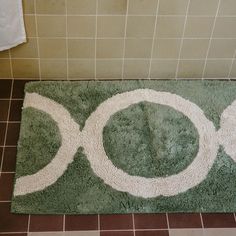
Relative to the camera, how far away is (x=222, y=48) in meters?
2.29

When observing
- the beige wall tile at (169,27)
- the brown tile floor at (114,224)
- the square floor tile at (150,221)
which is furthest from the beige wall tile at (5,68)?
the square floor tile at (150,221)

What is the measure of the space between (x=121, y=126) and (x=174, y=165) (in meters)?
0.32

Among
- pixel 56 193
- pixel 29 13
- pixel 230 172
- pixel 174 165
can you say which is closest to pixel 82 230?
pixel 56 193

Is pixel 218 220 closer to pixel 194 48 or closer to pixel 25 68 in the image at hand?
pixel 194 48

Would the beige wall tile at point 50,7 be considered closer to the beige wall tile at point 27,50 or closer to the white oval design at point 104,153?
the beige wall tile at point 27,50

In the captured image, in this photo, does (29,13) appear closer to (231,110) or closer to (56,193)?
(56,193)

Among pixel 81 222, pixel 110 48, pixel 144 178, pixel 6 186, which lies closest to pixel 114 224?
pixel 81 222

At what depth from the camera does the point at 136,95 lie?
228cm

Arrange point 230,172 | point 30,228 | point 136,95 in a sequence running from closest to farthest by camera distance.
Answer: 1. point 30,228
2. point 230,172
3. point 136,95

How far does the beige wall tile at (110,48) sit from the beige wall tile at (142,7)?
0.18 m

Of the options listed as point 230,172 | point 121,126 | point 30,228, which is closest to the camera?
point 30,228

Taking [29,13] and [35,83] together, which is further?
[35,83]

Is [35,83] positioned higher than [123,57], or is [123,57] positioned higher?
[123,57]

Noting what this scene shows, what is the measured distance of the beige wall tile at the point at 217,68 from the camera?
236 centimetres
